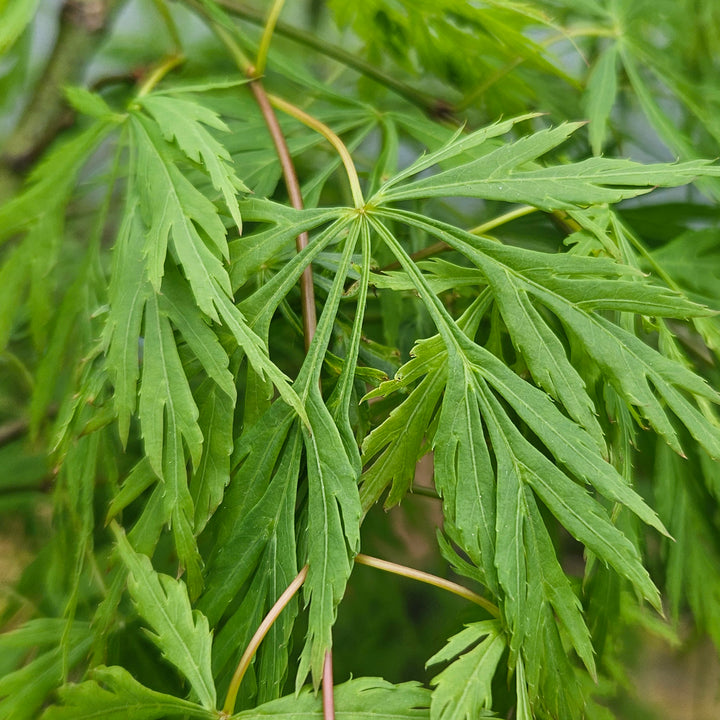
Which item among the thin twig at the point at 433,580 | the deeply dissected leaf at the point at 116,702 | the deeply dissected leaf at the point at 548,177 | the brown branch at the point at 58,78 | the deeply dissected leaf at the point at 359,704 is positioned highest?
the brown branch at the point at 58,78

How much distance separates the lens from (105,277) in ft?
2.18

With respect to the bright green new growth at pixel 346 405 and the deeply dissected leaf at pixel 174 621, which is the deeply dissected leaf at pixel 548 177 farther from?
the deeply dissected leaf at pixel 174 621

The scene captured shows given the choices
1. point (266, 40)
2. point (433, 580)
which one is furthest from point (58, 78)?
point (433, 580)

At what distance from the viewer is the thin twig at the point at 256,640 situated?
16.7 inches

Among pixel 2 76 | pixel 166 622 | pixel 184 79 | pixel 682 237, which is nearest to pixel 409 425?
pixel 166 622

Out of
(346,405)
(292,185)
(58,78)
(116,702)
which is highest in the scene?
(58,78)

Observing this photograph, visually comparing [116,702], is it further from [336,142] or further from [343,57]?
[343,57]

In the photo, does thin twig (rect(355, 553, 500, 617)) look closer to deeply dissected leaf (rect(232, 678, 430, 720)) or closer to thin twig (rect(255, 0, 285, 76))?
deeply dissected leaf (rect(232, 678, 430, 720))

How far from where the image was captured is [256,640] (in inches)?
16.9

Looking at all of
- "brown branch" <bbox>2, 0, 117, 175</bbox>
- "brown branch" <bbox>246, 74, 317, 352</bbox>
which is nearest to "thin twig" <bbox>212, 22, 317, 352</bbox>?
"brown branch" <bbox>246, 74, 317, 352</bbox>


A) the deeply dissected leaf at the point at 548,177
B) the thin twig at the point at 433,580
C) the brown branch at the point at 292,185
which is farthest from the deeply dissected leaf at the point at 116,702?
the deeply dissected leaf at the point at 548,177

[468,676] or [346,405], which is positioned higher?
[346,405]

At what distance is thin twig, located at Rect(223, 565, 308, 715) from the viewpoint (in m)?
0.42

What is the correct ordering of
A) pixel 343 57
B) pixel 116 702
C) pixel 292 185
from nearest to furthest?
pixel 116 702, pixel 292 185, pixel 343 57
